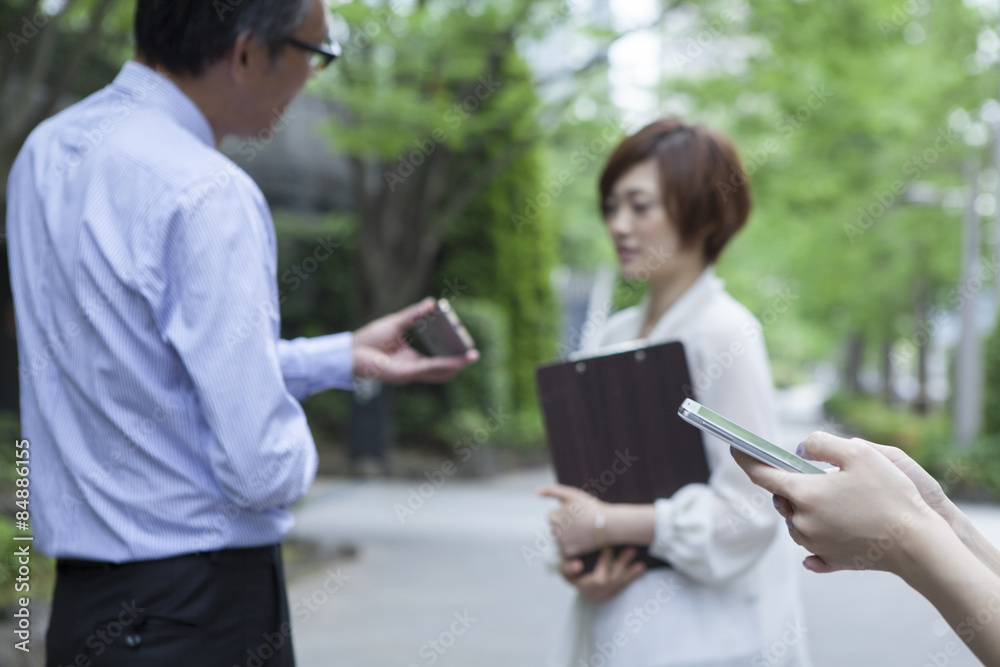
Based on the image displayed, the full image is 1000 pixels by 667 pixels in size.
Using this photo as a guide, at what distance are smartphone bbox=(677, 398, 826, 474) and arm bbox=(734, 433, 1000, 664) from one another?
0.01 m

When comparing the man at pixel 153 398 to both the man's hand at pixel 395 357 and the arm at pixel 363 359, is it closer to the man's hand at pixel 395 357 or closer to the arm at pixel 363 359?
the arm at pixel 363 359

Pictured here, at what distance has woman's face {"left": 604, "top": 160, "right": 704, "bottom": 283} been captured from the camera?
7.86ft

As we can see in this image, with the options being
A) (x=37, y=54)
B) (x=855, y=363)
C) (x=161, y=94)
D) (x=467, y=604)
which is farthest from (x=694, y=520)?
(x=855, y=363)

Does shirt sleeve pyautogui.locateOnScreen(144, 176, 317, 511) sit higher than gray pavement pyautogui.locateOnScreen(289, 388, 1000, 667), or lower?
A: higher

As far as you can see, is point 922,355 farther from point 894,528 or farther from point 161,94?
point 894,528

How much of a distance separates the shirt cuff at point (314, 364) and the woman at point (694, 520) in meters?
0.51

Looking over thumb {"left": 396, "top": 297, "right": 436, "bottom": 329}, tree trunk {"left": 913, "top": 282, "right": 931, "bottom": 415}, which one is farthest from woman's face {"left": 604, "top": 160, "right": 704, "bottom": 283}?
tree trunk {"left": 913, "top": 282, "right": 931, "bottom": 415}

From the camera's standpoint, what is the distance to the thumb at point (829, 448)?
3.76 feet

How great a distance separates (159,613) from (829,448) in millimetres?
1038

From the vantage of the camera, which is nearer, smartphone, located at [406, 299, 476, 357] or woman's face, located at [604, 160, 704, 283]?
smartphone, located at [406, 299, 476, 357]

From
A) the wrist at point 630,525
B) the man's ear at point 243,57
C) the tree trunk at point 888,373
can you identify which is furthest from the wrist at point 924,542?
the tree trunk at point 888,373

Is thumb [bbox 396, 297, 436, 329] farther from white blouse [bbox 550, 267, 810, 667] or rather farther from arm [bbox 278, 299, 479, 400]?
white blouse [bbox 550, 267, 810, 667]

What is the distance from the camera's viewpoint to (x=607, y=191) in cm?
250

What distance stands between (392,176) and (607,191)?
486 inches
